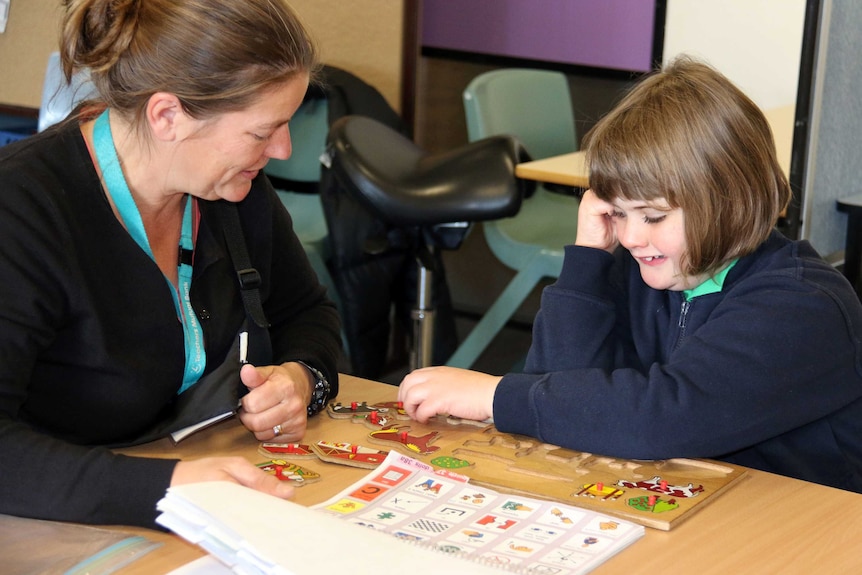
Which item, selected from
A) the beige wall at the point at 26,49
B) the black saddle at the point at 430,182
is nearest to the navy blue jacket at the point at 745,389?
the black saddle at the point at 430,182

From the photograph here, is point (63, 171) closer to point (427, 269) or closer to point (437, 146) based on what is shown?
point (427, 269)

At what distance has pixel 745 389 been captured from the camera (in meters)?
1.25

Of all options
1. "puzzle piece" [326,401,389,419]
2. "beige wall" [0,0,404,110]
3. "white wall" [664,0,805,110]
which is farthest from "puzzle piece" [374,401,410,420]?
"beige wall" [0,0,404,110]

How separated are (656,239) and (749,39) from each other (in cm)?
169

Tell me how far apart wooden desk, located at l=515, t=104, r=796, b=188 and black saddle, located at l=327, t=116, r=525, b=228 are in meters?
0.10

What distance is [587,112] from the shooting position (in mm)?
3762

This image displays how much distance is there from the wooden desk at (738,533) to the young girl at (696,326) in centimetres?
10

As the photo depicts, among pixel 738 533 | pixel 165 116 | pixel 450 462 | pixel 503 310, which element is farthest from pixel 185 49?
pixel 503 310

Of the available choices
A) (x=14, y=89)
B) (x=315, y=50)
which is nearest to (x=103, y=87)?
(x=315, y=50)

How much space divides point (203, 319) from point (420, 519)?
0.45 meters

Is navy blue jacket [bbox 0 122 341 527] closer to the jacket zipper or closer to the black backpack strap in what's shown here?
the black backpack strap

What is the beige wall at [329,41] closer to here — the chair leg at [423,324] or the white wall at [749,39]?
the white wall at [749,39]

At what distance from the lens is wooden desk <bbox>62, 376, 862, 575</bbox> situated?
1021 millimetres

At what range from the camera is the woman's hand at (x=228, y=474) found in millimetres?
1075
